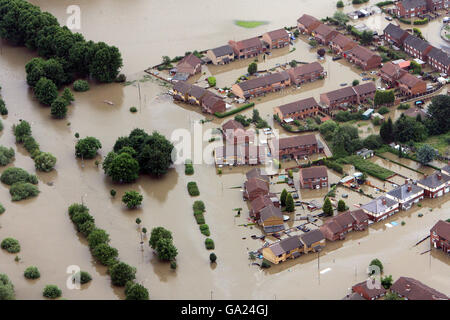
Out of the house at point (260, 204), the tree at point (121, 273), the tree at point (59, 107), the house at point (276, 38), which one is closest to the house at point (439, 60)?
the house at point (276, 38)

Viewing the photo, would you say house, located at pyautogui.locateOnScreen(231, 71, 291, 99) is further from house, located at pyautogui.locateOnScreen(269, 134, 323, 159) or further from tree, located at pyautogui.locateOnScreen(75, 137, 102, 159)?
tree, located at pyautogui.locateOnScreen(75, 137, 102, 159)

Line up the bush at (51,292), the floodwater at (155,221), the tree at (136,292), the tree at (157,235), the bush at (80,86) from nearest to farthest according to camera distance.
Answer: the tree at (136,292) < the bush at (51,292) < the floodwater at (155,221) < the tree at (157,235) < the bush at (80,86)

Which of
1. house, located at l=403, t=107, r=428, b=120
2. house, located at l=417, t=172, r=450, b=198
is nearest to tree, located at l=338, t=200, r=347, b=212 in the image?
house, located at l=417, t=172, r=450, b=198

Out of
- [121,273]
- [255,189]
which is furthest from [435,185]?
[121,273]

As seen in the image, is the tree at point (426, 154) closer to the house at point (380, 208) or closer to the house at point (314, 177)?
the house at point (380, 208)

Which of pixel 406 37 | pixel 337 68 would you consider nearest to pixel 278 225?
pixel 337 68

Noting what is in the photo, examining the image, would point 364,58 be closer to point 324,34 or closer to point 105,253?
point 324,34
